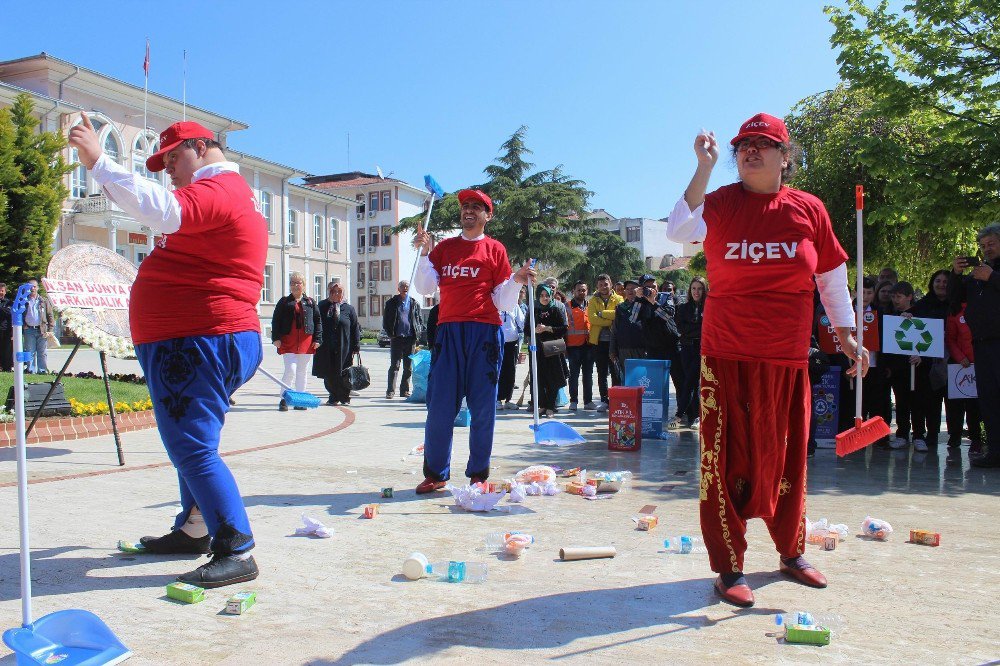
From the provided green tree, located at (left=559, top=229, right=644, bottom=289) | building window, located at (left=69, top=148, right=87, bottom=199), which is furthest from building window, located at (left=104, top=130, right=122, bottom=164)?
green tree, located at (left=559, top=229, right=644, bottom=289)

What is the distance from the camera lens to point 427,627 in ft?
10.4

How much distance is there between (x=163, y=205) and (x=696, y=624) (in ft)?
8.88

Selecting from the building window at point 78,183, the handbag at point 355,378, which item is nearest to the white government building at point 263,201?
the building window at point 78,183

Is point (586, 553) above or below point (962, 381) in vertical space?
below

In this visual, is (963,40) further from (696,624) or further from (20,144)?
(20,144)

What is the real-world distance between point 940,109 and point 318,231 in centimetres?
4916

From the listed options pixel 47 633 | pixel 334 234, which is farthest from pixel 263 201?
pixel 47 633

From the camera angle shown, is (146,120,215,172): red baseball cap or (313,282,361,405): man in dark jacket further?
(313,282,361,405): man in dark jacket

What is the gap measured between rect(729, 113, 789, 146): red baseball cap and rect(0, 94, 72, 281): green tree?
2153 centimetres

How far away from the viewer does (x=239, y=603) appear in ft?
10.8

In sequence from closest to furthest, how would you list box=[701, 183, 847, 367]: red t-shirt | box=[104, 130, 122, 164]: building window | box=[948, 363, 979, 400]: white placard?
box=[701, 183, 847, 367]: red t-shirt < box=[948, 363, 979, 400]: white placard < box=[104, 130, 122, 164]: building window

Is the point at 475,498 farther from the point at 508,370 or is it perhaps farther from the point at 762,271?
the point at 508,370

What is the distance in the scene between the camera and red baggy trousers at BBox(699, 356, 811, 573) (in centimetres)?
361

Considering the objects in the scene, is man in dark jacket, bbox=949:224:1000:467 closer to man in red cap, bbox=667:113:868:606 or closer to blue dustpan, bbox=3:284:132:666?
man in red cap, bbox=667:113:868:606
